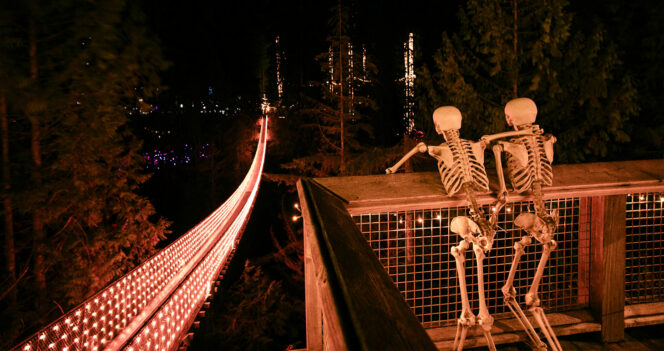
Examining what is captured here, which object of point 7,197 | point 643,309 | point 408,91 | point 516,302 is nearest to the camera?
point 516,302

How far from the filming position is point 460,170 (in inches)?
94.1

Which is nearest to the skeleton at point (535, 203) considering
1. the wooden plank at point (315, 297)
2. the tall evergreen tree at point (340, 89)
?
the wooden plank at point (315, 297)

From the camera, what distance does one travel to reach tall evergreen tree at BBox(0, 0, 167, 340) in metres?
4.47

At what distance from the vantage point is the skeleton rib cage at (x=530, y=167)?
2488 millimetres

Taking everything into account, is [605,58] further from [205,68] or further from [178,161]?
[205,68]

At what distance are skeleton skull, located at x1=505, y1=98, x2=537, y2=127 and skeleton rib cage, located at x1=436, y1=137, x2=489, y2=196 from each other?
16.8 inches

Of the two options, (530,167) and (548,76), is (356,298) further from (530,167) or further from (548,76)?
(548,76)

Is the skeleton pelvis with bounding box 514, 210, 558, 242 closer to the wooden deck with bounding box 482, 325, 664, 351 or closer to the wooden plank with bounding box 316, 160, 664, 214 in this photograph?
the wooden plank with bounding box 316, 160, 664, 214

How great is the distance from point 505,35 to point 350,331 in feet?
21.2

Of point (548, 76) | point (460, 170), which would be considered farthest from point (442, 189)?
point (548, 76)

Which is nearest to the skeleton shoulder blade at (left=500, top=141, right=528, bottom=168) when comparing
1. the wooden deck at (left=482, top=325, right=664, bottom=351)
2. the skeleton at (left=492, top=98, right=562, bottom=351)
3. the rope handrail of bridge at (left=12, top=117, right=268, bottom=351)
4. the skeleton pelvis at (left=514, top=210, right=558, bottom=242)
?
the skeleton at (left=492, top=98, right=562, bottom=351)

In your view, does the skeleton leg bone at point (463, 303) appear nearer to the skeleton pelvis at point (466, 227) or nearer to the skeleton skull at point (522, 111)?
the skeleton pelvis at point (466, 227)

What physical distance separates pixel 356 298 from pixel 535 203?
6.94ft

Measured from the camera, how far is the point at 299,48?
2477cm
